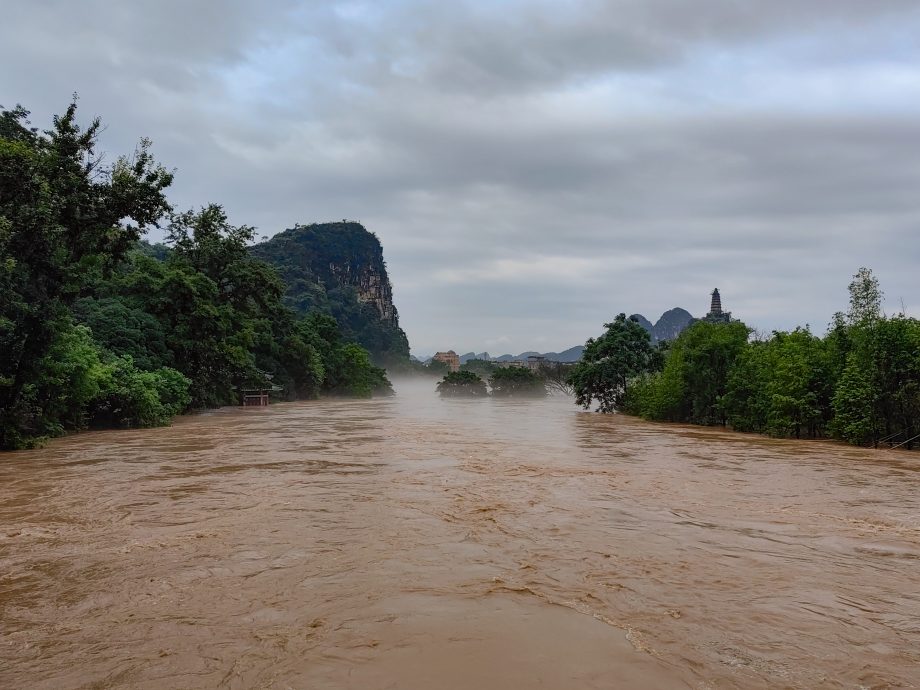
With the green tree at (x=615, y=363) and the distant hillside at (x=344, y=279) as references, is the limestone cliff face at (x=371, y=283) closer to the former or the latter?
the distant hillside at (x=344, y=279)

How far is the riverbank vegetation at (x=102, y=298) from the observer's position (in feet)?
49.4

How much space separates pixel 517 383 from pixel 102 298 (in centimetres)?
4941

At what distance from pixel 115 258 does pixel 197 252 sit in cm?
1753

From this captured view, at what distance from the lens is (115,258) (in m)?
19.2

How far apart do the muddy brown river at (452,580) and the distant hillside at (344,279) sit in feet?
329

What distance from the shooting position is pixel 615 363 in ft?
123

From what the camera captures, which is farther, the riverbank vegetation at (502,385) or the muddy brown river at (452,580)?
the riverbank vegetation at (502,385)

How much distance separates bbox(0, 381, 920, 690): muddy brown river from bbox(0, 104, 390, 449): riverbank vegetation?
4.89 metres

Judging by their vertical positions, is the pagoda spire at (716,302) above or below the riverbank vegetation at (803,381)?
above

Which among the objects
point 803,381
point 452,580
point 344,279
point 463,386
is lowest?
point 463,386

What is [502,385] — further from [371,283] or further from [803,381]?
[371,283]

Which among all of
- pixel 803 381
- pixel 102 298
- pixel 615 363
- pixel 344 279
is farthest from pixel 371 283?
pixel 803 381

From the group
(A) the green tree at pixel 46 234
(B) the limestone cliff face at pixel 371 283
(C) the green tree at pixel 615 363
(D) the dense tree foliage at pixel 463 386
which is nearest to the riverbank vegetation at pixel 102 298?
(A) the green tree at pixel 46 234

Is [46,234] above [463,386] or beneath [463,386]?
above
